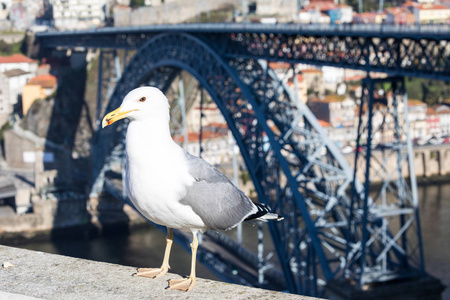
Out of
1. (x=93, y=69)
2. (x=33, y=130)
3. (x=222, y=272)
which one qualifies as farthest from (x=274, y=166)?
(x=93, y=69)

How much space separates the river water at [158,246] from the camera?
25.0m

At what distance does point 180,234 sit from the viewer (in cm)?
2553

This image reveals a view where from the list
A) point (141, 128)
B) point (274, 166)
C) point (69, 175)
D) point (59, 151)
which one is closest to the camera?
point (141, 128)

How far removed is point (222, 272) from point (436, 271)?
6048mm

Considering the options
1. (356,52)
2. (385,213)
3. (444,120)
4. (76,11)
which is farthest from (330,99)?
(385,213)

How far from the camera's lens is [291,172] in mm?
18109

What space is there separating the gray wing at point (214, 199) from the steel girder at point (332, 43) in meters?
8.71

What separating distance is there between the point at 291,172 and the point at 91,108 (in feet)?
101

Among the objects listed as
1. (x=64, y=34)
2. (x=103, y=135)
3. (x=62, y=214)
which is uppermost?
(x=64, y=34)

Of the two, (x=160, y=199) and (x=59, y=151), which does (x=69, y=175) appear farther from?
(x=160, y=199)

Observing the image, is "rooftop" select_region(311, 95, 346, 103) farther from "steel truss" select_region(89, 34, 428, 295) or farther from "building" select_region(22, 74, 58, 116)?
"steel truss" select_region(89, 34, 428, 295)

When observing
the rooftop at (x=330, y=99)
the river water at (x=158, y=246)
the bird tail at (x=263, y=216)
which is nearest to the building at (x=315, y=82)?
the rooftop at (x=330, y=99)

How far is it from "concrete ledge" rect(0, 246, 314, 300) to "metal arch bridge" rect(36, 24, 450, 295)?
9.32 m

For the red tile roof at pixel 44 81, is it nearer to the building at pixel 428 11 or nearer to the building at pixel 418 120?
the building at pixel 418 120
